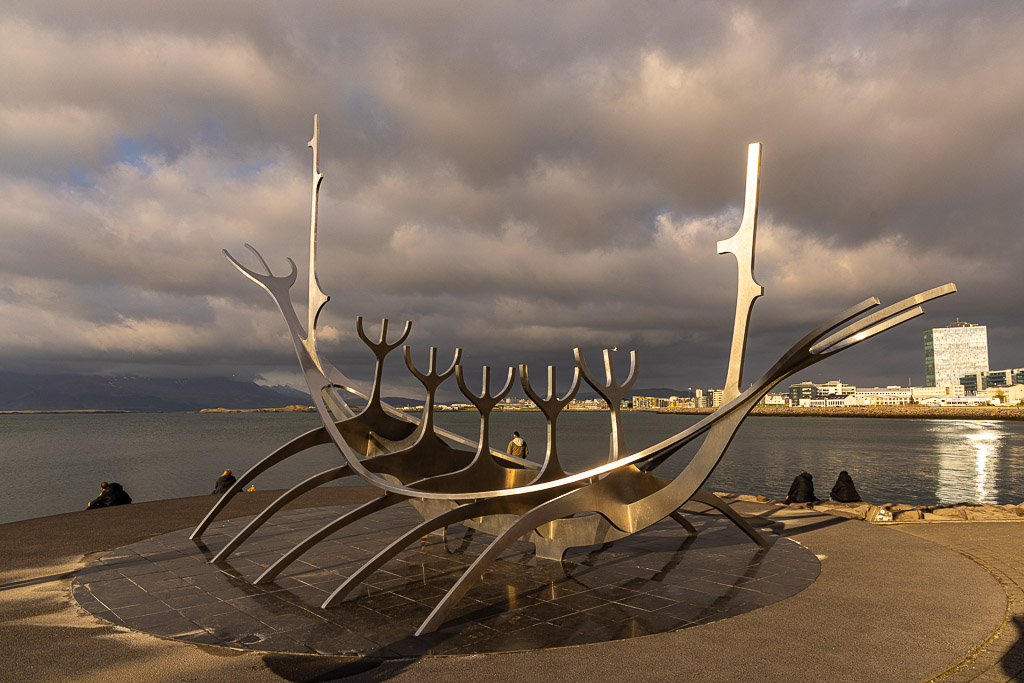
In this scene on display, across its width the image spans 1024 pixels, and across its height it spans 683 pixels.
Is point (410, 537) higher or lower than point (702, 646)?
higher

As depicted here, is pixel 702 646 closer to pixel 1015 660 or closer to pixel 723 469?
pixel 1015 660

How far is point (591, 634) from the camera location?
22.0ft

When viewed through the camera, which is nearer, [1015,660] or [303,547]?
[1015,660]

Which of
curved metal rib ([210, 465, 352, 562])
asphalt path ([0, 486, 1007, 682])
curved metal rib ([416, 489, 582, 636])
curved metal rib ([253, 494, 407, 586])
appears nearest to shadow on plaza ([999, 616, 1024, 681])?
asphalt path ([0, 486, 1007, 682])

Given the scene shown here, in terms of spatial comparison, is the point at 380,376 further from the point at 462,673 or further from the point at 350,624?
the point at 462,673

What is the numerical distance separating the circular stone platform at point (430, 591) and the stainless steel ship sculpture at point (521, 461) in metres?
0.41

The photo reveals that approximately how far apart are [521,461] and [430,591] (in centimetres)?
326

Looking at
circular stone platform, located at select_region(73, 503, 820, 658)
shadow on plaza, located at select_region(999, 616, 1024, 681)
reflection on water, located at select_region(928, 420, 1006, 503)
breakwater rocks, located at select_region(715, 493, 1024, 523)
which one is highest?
shadow on plaza, located at select_region(999, 616, 1024, 681)

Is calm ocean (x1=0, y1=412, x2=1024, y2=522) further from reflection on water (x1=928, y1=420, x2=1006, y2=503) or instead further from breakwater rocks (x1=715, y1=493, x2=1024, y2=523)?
breakwater rocks (x1=715, y1=493, x2=1024, y2=523)

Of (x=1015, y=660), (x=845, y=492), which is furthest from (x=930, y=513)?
(x=1015, y=660)

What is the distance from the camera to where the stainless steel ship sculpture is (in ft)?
25.1

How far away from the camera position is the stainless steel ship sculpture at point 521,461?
765cm

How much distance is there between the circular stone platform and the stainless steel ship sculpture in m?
0.41

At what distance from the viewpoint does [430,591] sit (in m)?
8.37
